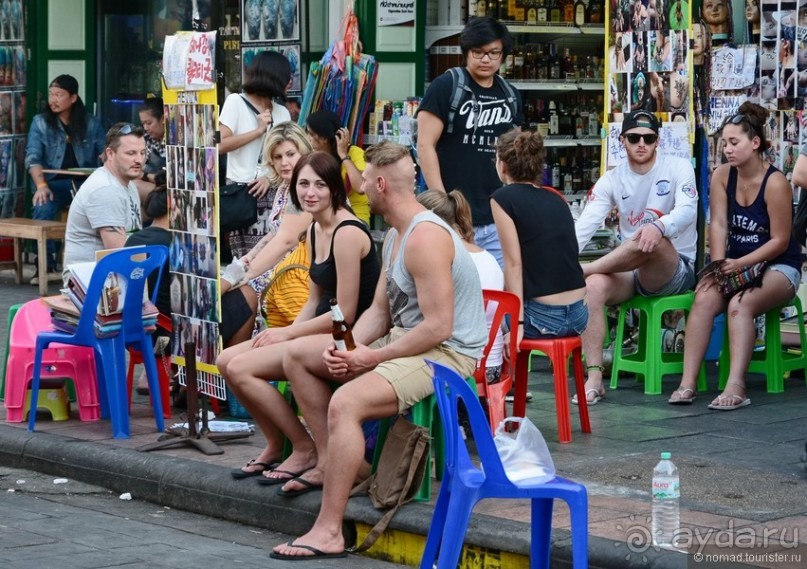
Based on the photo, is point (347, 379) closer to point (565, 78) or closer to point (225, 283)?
point (225, 283)

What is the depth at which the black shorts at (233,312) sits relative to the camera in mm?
8391

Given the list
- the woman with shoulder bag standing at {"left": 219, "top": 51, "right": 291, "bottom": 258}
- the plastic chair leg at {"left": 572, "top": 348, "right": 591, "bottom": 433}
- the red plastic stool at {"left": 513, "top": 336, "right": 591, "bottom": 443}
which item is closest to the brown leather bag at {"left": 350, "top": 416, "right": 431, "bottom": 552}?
the red plastic stool at {"left": 513, "top": 336, "right": 591, "bottom": 443}

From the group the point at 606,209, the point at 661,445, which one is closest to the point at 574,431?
the point at 661,445

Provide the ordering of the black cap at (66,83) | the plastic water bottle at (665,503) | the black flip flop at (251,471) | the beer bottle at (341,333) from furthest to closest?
the black cap at (66,83) < the black flip flop at (251,471) < the beer bottle at (341,333) < the plastic water bottle at (665,503)

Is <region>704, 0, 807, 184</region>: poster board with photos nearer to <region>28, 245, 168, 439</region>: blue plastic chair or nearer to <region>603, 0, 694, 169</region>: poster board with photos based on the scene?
<region>603, 0, 694, 169</region>: poster board with photos

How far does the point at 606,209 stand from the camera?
908 centimetres

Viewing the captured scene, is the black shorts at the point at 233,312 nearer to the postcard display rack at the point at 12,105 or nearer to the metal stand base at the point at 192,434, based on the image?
the metal stand base at the point at 192,434

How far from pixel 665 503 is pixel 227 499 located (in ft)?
7.24

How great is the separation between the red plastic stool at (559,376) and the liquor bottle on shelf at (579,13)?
431cm

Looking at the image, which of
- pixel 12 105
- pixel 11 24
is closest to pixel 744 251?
pixel 12 105

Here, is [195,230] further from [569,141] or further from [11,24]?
[11,24]

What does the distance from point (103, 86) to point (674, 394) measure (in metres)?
8.61

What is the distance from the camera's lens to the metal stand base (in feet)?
24.9

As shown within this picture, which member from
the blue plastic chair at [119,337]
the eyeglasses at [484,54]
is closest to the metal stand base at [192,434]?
the blue plastic chair at [119,337]
